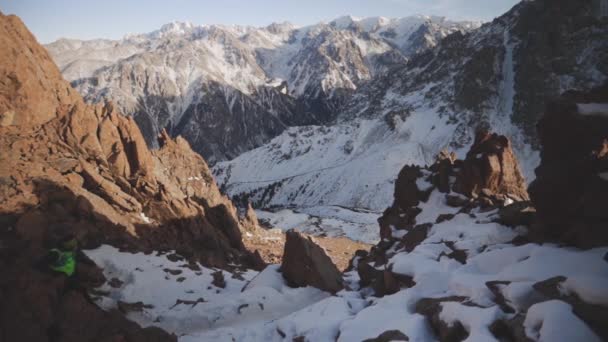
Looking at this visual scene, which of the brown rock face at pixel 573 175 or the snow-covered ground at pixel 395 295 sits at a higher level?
the brown rock face at pixel 573 175

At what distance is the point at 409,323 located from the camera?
10.8 metres

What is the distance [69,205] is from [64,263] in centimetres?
1159

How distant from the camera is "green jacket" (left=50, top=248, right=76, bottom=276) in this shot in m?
11.5

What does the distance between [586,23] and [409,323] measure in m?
154

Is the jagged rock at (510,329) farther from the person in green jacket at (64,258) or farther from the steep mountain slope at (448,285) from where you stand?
the person in green jacket at (64,258)

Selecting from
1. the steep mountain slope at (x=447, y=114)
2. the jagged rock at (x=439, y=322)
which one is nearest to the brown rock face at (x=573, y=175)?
the jagged rock at (x=439, y=322)

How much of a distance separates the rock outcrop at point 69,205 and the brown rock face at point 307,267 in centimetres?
719

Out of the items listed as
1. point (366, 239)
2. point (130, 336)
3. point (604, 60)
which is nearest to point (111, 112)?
point (130, 336)

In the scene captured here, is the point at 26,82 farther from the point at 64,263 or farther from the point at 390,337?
the point at 390,337

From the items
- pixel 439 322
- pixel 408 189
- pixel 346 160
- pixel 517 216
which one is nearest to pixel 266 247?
pixel 408 189

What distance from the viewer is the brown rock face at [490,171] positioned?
2653cm

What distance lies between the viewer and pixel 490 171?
2655 cm

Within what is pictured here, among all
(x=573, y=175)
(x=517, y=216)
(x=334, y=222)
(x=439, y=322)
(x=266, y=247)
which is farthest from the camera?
(x=334, y=222)

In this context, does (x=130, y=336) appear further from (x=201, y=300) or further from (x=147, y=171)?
(x=147, y=171)
